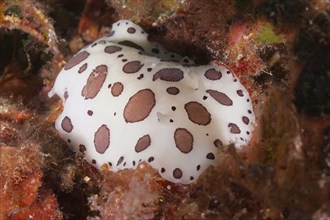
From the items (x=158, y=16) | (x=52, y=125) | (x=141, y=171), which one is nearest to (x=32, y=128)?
(x=52, y=125)

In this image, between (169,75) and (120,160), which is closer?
(120,160)

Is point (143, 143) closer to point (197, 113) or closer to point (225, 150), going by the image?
point (197, 113)

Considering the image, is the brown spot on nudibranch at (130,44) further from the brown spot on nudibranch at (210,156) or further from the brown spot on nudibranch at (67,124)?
the brown spot on nudibranch at (210,156)

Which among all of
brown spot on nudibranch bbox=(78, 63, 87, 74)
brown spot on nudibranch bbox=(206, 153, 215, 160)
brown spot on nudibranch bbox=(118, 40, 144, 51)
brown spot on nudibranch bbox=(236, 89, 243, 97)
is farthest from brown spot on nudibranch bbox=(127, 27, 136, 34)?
brown spot on nudibranch bbox=(206, 153, 215, 160)

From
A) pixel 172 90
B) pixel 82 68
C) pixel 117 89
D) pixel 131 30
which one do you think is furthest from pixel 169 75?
pixel 131 30

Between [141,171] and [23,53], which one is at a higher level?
[141,171]

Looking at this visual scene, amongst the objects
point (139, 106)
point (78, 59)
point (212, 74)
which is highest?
point (212, 74)

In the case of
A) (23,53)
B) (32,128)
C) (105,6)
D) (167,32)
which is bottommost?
(23,53)

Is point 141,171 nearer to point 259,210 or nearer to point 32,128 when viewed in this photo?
point 259,210
